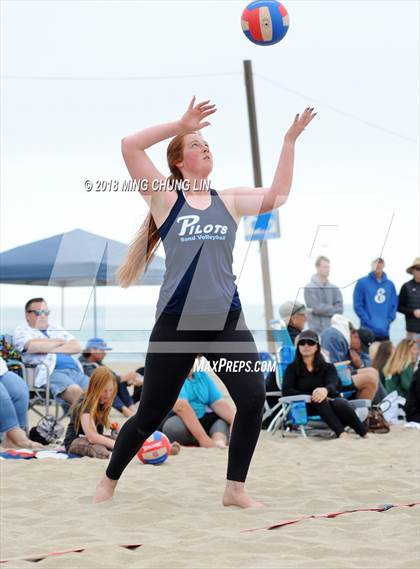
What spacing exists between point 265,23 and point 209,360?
1.99 m

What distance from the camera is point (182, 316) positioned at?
4156 mm

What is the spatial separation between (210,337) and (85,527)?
1022 millimetres

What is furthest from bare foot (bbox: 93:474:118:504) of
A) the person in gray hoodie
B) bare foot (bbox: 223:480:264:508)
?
the person in gray hoodie

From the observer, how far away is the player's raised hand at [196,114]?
3904mm

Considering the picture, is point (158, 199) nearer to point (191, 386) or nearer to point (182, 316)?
point (182, 316)

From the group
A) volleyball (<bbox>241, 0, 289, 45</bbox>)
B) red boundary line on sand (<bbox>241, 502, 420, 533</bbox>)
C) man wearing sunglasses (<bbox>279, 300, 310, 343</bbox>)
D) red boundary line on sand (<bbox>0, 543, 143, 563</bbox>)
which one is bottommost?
red boundary line on sand (<bbox>241, 502, 420, 533</bbox>)

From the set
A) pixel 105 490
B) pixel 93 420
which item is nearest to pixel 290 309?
pixel 93 420

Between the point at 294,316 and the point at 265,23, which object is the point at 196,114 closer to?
the point at 265,23

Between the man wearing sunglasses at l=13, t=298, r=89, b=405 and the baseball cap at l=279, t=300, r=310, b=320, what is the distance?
233cm

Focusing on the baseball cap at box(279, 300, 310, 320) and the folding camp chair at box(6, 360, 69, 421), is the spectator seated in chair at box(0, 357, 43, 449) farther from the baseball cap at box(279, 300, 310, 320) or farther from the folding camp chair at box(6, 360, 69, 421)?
the baseball cap at box(279, 300, 310, 320)

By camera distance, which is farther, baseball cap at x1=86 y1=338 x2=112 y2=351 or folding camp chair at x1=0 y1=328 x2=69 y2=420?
baseball cap at x1=86 y1=338 x2=112 y2=351

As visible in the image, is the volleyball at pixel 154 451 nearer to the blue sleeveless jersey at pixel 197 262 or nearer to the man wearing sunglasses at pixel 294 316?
the blue sleeveless jersey at pixel 197 262

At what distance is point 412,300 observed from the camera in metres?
10.4

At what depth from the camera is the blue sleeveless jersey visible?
13.5ft
